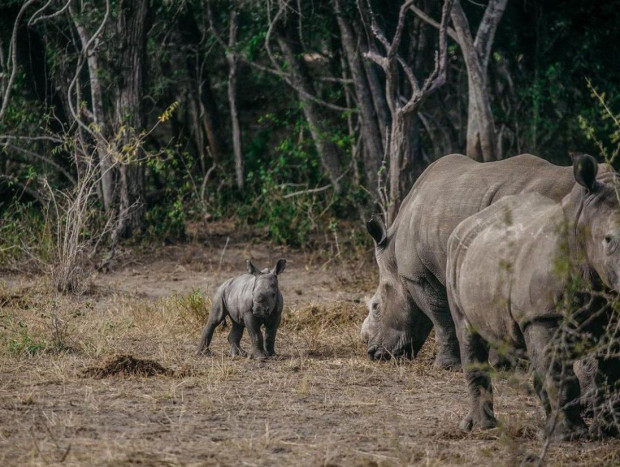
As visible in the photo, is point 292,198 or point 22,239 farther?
point 292,198

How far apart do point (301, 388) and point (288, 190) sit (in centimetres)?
914

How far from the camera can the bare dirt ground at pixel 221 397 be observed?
545 cm

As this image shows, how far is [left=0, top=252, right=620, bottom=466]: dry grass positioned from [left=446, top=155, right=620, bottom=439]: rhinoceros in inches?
7.6

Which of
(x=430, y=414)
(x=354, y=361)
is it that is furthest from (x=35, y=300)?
(x=430, y=414)

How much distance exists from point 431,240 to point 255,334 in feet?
4.88

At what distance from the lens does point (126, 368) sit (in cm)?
Answer: 762

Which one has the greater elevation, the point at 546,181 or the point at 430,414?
the point at 546,181

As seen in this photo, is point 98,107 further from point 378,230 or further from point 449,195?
point 449,195

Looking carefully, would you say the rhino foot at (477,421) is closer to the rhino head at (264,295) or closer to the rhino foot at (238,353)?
the rhino head at (264,295)

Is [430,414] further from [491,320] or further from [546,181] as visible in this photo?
[546,181]

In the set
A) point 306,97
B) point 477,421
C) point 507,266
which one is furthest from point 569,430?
point 306,97

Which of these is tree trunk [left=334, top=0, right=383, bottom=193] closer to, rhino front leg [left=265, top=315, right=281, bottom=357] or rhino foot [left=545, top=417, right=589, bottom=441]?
rhino front leg [left=265, top=315, right=281, bottom=357]

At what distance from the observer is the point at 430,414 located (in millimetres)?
6660

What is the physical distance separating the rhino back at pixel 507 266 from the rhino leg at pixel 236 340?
2664 mm
